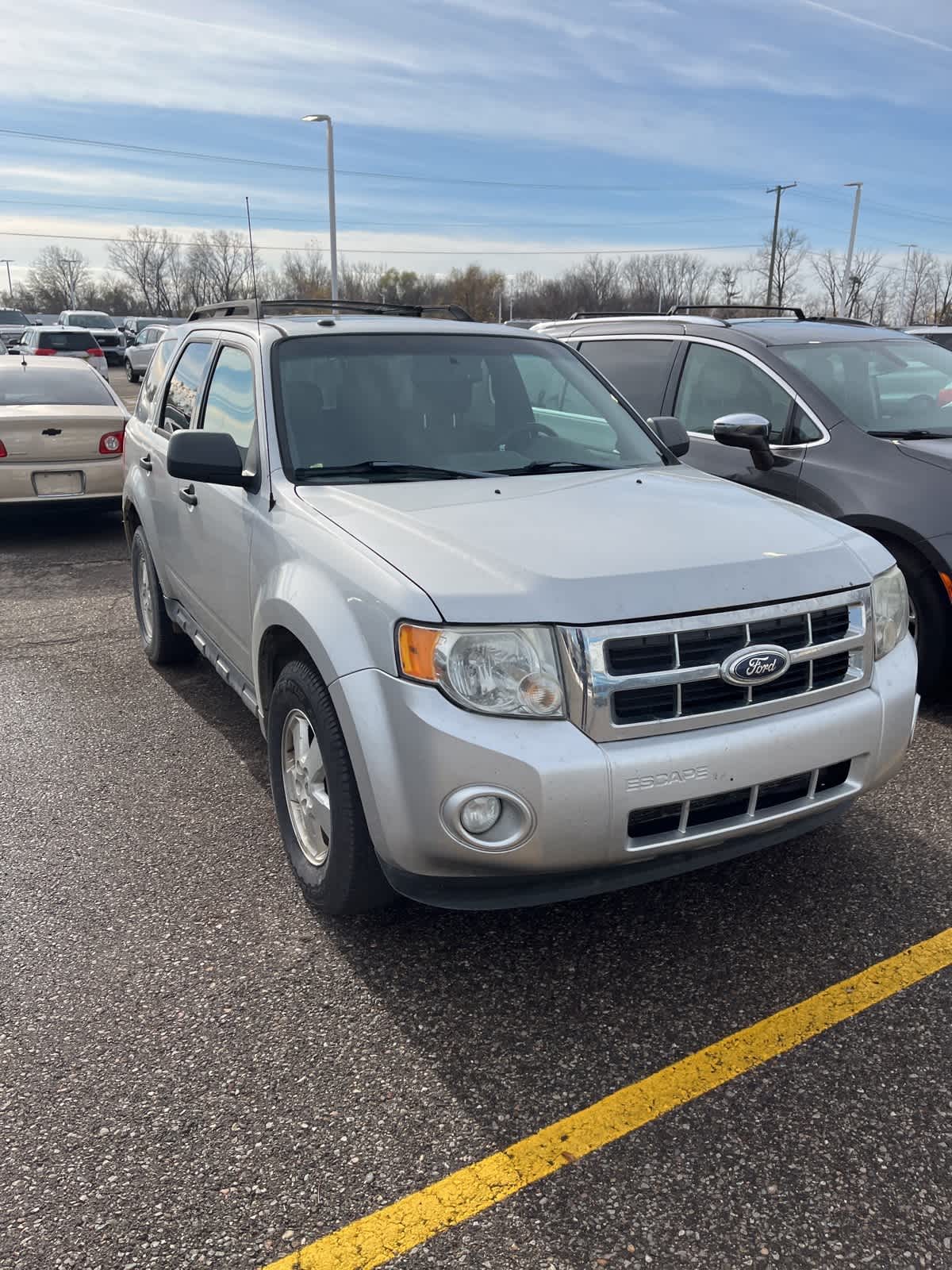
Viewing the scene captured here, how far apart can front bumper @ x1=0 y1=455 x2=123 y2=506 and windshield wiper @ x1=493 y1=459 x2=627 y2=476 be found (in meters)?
6.14

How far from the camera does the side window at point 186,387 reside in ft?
15.4

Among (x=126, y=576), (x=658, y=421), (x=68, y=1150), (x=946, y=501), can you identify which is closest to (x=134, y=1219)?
(x=68, y=1150)

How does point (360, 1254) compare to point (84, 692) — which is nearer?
point (360, 1254)

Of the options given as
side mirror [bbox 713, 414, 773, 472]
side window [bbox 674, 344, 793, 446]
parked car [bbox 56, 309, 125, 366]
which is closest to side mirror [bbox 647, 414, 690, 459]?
side mirror [bbox 713, 414, 773, 472]

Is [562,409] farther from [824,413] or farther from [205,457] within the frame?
[824,413]

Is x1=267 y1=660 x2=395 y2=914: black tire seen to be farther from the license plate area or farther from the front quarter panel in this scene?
the license plate area

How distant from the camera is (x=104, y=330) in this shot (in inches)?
1576

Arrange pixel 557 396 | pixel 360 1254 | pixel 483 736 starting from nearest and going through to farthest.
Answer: pixel 360 1254 < pixel 483 736 < pixel 557 396

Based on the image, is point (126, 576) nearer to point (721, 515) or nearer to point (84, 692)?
point (84, 692)

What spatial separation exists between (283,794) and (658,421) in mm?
2354

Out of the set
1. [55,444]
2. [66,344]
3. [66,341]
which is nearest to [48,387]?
[55,444]

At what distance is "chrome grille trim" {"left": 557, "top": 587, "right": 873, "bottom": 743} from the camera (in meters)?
2.57

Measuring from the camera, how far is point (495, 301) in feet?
291

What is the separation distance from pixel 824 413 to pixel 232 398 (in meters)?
3.18
